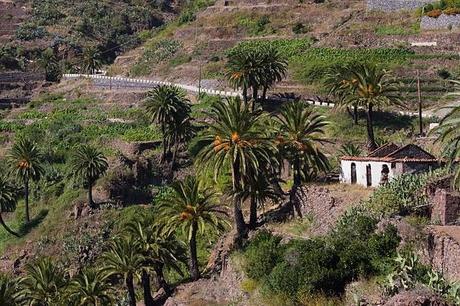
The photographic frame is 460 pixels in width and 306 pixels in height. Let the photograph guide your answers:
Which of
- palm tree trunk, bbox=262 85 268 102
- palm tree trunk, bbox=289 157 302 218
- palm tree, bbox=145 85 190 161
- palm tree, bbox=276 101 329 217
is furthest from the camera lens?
palm tree trunk, bbox=262 85 268 102

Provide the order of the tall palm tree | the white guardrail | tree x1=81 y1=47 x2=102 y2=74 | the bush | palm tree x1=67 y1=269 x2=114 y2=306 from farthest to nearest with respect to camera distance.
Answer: the bush, tree x1=81 y1=47 x2=102 y2=74, the white guardrail, palm tree x1=67 y1=269 x2=114 y2=306, the tall palm tree

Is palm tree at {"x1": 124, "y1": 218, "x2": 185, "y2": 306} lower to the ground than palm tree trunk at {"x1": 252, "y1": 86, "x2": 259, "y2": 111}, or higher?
lower

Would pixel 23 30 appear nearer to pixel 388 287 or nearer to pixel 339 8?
pixel 339 8

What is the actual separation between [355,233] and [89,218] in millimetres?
30816

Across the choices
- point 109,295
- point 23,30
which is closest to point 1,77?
point 23,30

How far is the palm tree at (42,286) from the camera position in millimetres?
41344

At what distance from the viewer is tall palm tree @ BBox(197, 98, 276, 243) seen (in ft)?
113

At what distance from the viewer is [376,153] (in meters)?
37.5

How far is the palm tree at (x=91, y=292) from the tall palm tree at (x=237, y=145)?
29.7 ft

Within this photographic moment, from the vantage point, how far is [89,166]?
55750mm

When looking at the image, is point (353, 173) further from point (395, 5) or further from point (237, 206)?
point (395, 5)

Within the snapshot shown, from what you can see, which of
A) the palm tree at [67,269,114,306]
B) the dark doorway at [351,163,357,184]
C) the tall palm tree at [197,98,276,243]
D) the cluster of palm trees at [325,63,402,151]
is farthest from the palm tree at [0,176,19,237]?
the dark doorway at [351,163,357,184]

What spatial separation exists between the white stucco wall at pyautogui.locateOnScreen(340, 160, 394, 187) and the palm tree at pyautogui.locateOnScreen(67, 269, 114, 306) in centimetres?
1369

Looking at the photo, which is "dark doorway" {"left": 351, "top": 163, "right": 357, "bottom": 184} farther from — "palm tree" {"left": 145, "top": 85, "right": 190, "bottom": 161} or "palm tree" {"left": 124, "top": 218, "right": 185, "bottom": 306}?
"palm tree" {"left": 145, "top": 85, "right": 190, "bottom": 161}
